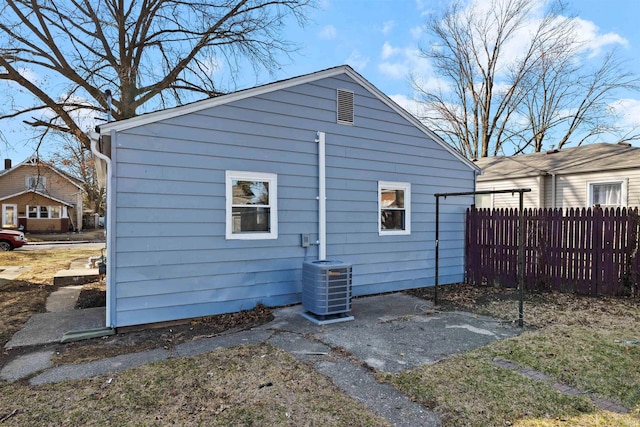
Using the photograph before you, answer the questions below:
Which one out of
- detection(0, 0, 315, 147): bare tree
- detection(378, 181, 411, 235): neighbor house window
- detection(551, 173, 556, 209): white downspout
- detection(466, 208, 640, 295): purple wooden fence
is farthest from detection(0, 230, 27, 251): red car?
detection(551, 173, 556, 209): white downspout

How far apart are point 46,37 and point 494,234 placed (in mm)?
13602

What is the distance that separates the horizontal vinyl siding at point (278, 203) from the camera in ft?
15.4

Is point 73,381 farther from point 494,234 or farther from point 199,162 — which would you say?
point 494,234

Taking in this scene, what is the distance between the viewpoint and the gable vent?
633 cm

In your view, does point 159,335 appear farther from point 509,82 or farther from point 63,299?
point 509,82

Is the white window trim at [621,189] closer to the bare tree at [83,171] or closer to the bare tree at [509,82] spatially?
the bare tree at [509,82]

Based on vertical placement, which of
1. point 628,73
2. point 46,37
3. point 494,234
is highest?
point 628,73

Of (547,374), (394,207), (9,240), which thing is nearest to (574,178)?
(394,207)

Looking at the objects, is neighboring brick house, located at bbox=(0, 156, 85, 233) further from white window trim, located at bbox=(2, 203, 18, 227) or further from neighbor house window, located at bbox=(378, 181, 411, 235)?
neighbor house window, located at bbox=(378, 181, 411, 235)

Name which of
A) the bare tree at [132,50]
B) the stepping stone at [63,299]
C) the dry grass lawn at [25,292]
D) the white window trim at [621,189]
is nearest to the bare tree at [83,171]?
the dry grass lawn at [25,292]

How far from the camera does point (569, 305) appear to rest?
5.98m

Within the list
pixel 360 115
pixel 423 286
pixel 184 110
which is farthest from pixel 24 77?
pixel 423 286

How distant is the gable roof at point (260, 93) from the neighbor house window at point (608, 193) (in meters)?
7.51

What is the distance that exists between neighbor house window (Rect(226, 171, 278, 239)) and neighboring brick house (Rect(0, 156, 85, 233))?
25433mm
